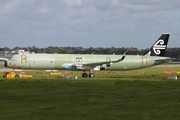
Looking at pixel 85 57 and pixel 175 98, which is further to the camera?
pixel 85 57

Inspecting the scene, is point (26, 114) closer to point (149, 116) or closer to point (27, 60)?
point (149, 116)

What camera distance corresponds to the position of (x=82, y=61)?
69.6 metres

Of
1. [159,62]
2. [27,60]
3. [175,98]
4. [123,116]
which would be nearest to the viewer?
[123,116]

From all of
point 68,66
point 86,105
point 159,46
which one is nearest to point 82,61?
point 68,66

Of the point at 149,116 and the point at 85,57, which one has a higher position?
the point at 85,57

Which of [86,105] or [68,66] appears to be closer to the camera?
[86,105]

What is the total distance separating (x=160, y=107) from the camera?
2698cm

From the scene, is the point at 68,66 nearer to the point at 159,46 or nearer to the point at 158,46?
the point at 158,46

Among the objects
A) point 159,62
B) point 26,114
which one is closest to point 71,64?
point 159,62

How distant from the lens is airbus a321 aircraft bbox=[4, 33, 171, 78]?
6656 cm

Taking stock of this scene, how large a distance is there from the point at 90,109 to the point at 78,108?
823mm

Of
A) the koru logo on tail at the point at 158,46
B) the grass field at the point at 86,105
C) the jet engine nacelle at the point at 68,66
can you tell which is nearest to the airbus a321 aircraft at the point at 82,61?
the jet engine nacelle at the point at 68,66

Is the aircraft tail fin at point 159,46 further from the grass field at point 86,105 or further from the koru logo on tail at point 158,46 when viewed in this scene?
the grass field at point 86,105

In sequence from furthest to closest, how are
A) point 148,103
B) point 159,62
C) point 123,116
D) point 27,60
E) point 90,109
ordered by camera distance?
point 159,62
point 27,60
point 148,103
point 90,109
point 123,116
